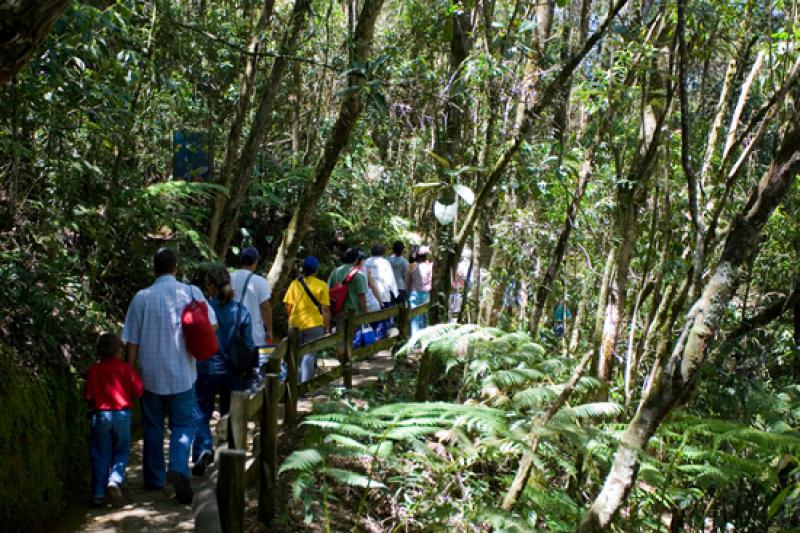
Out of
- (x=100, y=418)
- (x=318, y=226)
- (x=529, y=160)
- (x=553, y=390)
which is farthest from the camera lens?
(x=318, y=226)

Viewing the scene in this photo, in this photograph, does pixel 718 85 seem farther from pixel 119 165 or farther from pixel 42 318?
pixel 42 318

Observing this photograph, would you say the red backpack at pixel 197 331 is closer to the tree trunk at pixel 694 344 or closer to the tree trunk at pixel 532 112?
the tree trunk at pixel 532 112

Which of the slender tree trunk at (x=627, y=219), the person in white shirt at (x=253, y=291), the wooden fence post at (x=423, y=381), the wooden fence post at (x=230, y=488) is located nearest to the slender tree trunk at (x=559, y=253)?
the slender tree trunk at (x=627, y=219)

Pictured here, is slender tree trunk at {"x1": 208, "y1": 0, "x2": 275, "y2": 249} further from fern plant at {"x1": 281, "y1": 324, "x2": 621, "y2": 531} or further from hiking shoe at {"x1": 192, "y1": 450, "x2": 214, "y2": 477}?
fern plant at {"x1": 281, "y1": 324, "x2": 621, "y2": 531}

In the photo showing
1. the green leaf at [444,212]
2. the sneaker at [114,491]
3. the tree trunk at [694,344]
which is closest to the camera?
the tree trunk at [694,344]

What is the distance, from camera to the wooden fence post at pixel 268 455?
17.8 ft

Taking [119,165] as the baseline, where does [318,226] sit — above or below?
below

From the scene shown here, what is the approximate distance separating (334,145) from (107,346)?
3.58 metres

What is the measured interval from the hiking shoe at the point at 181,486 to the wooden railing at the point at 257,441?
19.8 inches

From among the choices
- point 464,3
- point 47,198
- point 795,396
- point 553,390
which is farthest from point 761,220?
point 47,198

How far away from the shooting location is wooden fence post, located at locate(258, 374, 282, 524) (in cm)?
543

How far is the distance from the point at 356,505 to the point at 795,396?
4044mm

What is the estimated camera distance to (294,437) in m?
7.34

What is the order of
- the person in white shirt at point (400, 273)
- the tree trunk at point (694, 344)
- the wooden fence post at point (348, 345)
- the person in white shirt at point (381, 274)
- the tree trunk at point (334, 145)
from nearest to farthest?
the tree trunk at point (694, 344) < the tree trunk at point (334, 145) < the wooden fence post at point (348, 345) < the person in white shirt at point (381, 274) < the person in white shirt at point (400, 273)
